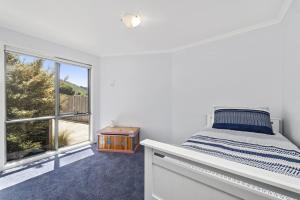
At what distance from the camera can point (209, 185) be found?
2.77 ft

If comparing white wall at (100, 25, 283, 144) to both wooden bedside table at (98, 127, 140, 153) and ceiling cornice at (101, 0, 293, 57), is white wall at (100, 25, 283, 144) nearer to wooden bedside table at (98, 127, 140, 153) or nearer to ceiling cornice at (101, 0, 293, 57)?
ceiling cornice at (101, 0, 293, 57)

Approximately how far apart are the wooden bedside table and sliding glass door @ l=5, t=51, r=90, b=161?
2.49 feet

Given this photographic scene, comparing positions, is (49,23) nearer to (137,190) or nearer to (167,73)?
(167,73)

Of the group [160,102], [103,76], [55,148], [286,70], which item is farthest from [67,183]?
[286,70]

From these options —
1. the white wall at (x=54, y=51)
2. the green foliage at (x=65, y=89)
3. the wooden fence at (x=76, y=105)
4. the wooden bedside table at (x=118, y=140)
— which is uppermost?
the white wall at (x=54, y=51)

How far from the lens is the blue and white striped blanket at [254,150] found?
1.06 meters

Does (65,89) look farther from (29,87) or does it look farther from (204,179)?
(204,179)

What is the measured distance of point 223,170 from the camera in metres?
0.78

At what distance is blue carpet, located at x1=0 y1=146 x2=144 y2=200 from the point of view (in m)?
1.79

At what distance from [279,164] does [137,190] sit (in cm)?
149

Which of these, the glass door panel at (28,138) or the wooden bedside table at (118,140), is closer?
the glass door panel at (28,138)

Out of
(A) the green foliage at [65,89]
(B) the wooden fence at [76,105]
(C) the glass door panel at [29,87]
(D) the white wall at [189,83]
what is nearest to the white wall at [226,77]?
A: (D) the white wall at [189,83]

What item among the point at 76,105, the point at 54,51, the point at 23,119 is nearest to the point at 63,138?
the point at 76,105

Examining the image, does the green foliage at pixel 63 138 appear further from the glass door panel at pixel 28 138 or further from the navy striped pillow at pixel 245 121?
the navy striped pillow at pixel 245 121
